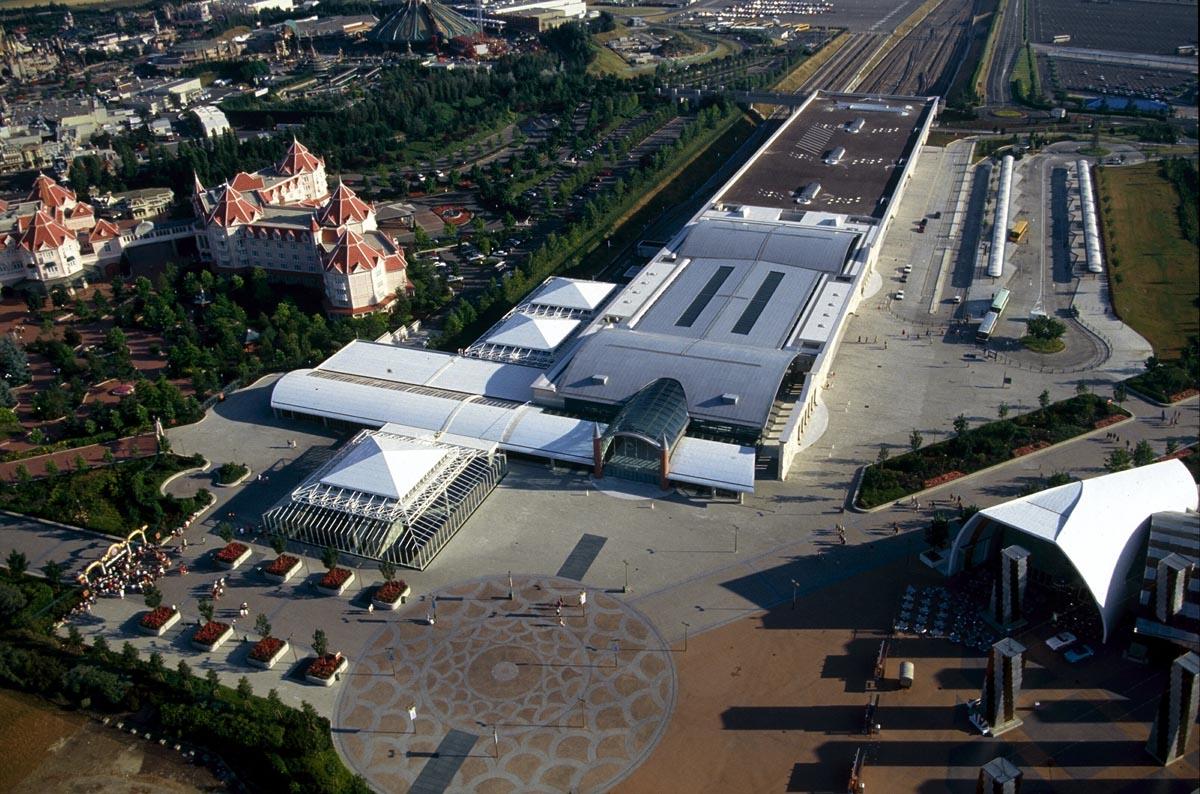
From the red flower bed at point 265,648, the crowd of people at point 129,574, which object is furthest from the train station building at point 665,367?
the red flower bed at point 265,648

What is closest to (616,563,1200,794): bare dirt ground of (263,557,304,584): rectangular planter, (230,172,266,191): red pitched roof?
(263,557,304,584): rectangular planter

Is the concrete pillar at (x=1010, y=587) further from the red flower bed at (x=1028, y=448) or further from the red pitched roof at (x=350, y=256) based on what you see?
the red pitched roof at (x=350, y=256)

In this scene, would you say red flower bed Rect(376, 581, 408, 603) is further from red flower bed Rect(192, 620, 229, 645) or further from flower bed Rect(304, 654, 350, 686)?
red flower bed Rect(192, 620, 229, 645)

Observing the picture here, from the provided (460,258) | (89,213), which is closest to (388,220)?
(460,258)

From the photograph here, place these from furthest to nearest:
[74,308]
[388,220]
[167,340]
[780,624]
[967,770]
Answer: [388,220] → [74,308] → [167,340] → [780,624] → [967,770]

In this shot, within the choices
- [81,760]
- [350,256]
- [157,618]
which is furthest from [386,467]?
[350,256]

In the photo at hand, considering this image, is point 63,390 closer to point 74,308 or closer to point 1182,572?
point 74,308

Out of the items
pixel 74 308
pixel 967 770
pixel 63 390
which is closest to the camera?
pixel 967 770
